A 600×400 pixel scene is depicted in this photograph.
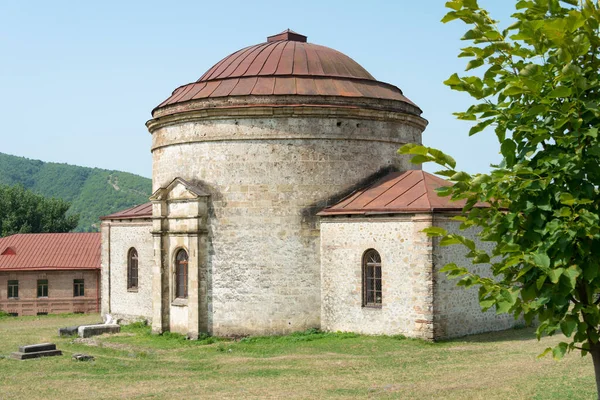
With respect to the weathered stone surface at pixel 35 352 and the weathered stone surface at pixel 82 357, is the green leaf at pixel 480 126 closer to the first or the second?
the weathered stone surface at pixel 82 357

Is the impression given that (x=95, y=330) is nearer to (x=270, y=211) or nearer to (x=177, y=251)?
(x=177, y=251)

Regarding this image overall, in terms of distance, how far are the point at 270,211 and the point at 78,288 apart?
17.7m

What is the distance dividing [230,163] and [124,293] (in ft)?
29.7

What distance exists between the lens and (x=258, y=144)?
21.2 m

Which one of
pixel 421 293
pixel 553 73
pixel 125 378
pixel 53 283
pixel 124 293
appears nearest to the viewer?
pixel 553 73

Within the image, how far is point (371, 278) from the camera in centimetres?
1983

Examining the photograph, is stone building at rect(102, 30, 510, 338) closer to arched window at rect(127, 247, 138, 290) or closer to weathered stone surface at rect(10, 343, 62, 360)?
weathered stone surface at rect(10, 343, 62, 360)

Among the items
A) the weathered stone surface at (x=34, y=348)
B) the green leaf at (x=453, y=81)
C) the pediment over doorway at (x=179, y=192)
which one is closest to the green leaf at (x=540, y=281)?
the green leaf at (x=453, y=81)

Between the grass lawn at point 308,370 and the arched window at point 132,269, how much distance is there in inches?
209

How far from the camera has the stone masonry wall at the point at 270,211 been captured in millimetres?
21062

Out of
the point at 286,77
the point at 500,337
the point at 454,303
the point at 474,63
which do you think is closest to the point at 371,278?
the point at 454,303

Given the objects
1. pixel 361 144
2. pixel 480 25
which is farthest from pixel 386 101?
pixel 480 25

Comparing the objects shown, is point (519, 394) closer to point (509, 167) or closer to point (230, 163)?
point (509, 167)

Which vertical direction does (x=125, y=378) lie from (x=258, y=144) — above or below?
below
